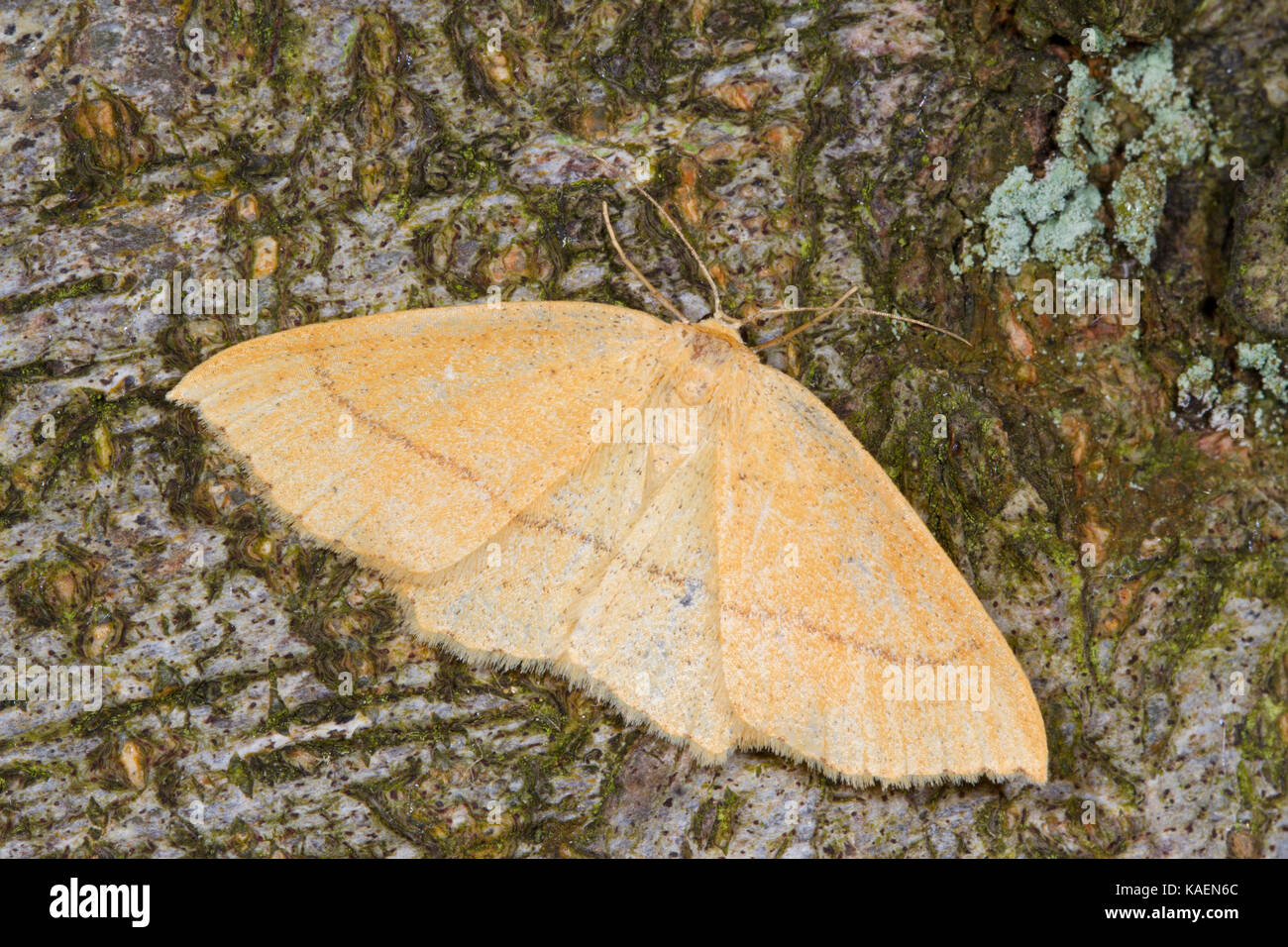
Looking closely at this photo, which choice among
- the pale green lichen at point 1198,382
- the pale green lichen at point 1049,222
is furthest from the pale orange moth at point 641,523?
the pale green lichen at point 1198,382

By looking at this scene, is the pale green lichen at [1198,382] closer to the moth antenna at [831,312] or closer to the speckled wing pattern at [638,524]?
the moth antenna at [831,312]

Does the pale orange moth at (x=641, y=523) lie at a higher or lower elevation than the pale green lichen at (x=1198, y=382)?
lower

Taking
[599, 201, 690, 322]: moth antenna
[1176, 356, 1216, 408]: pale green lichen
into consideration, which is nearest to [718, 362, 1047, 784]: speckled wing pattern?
[599, 201, 690, 322]: moth antenna

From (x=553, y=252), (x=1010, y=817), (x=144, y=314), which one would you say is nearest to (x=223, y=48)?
(x=144, y=314)

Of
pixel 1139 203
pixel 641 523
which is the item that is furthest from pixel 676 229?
pixel 1139 203

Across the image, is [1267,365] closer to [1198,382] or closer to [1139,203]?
[1198,382]

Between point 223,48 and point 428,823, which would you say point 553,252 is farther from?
point 428,823

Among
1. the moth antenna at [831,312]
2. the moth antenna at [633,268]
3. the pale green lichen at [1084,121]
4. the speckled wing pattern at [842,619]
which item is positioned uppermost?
the pale green lichen at [1084,121]
